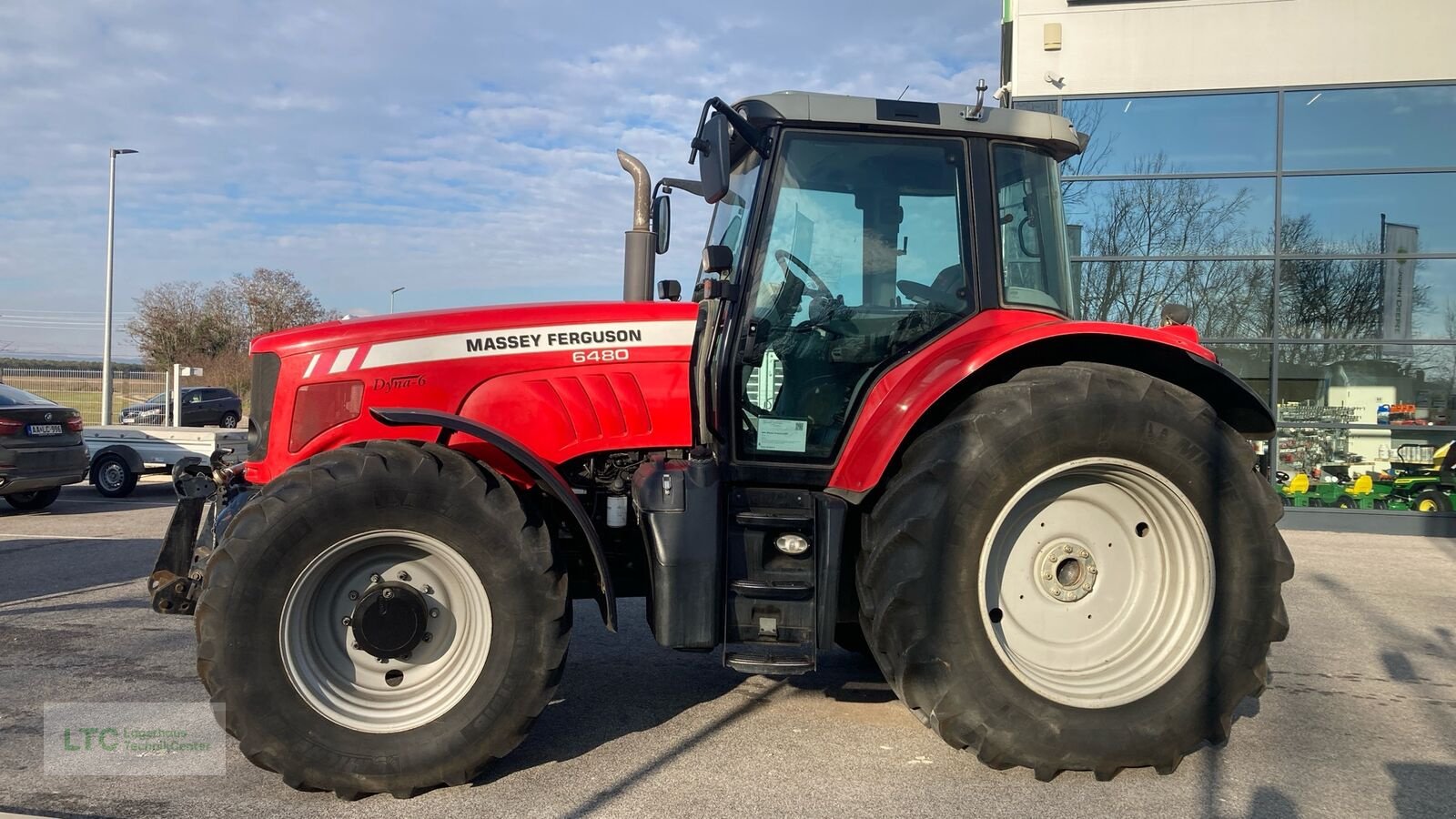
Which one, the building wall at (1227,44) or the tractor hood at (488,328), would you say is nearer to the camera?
the tractor hood at (488,328)

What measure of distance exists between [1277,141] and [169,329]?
1246 inches

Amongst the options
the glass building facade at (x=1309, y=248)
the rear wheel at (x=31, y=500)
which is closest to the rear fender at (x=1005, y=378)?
the glass building facade at (x=1309, y=248)

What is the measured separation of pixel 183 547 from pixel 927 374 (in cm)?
330

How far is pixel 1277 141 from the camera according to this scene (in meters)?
11.3

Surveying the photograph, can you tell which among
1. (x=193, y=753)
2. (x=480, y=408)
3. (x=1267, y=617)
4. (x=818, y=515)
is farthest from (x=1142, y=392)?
(x=193, y=753)

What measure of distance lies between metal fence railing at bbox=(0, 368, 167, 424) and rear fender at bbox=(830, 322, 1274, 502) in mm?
30259

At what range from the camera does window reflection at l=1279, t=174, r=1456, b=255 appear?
11.1m

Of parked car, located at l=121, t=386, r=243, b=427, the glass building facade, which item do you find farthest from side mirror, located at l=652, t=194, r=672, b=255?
parked car, located at l=121, t=386, r=243, b=427

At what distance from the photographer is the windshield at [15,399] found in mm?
10336

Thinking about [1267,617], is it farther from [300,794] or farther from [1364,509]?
[1364,509]

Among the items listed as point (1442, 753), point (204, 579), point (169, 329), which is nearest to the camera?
point (204, 579)

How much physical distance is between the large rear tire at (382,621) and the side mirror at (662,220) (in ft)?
4.66

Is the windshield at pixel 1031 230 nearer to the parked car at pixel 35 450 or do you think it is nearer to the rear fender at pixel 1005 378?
the rear fender at pixel 1005 378

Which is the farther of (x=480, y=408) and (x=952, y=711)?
(x=480, y=408)
